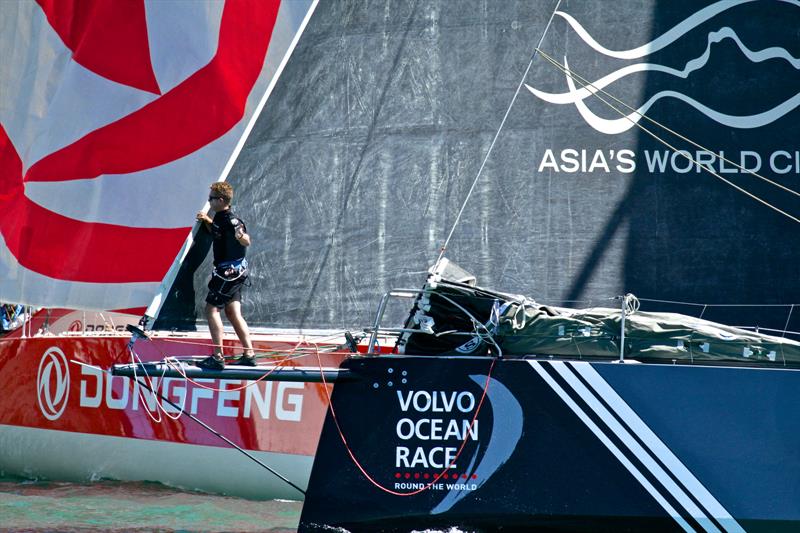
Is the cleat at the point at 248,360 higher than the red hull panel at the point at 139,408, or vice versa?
the cleat at the point at 248,360

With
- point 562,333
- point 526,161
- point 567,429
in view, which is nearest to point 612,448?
point 567,429

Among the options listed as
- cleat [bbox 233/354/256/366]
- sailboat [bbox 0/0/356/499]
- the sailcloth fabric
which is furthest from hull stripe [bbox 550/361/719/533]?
the sailcloth fabric

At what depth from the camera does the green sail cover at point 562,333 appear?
202 inches

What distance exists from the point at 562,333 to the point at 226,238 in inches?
77.5

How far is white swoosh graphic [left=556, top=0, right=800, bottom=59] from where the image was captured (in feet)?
20.9

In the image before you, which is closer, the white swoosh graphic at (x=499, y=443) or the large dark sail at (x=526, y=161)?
the white swoosh graphic at (x=499, y=443)

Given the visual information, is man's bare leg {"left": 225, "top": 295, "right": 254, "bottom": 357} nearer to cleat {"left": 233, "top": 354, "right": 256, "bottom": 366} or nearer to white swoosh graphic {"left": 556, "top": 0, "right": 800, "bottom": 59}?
cleat {"left": 233, "top": 354, "right": 256, "bottom": 366}

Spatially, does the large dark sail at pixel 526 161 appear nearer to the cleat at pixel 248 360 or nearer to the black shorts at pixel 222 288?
the black shorts at pixel 222 288

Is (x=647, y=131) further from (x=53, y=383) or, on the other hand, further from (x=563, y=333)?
(x=53, y=383)

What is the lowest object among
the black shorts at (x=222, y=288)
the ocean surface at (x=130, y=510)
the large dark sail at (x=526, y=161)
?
the ocean surface at (x=130, y=510)

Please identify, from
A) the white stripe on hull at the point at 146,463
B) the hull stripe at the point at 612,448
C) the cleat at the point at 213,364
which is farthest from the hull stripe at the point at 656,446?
the white stripe on hull at the point at 146,463

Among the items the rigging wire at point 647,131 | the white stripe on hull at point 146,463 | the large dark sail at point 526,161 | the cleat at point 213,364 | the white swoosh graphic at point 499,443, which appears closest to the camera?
the white swoosh graphic at point 499,443

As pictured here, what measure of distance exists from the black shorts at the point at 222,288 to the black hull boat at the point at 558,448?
94 cm

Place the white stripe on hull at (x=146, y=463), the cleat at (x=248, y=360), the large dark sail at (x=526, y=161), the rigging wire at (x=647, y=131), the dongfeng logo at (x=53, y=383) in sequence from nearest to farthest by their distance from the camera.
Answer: the cleat at (x=248, y=360) < the rigging wire at (x=647, y=131) < the large dark sail at (x=526, y=161) < the white stripe on hull at (x=146, y=463) < the dongfeng logo at (x=53, y=383)
